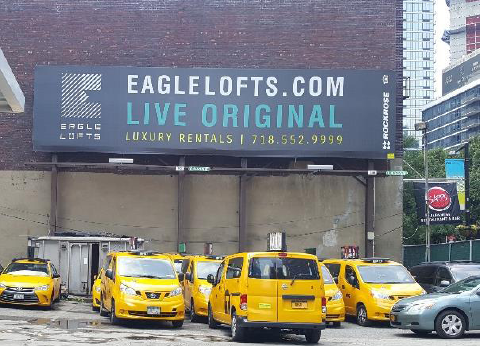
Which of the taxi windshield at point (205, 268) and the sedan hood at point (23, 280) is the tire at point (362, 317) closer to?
the taxi windshield at point (205, 268)

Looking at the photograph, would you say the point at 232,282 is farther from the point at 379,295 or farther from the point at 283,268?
the point at 379,295

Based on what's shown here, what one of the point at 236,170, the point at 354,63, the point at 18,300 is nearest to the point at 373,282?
the point at 18,300

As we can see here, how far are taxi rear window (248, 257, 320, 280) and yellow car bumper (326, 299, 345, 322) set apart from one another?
4483 mm

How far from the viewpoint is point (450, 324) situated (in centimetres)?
2020

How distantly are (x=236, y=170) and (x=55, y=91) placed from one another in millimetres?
9657

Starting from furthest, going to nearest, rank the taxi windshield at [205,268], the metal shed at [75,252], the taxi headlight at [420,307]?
the metal shed at [75,252] < the taxi windshield at [205,268] < the taxi headlight at [420,307]

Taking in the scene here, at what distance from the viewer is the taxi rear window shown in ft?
60.6

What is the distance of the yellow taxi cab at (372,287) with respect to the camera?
77.9 ft

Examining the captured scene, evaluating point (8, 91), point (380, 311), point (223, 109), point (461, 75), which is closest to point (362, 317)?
point (380, 311)

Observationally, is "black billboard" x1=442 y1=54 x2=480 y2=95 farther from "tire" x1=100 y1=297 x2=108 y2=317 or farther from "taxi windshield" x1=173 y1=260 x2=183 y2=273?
"tire" x1=100 y1=297 x2=108 y2=317

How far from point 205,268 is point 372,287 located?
4.80m

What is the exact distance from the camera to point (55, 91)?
4388 centimetres

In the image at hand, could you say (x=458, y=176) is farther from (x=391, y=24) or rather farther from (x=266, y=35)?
(x=266, y=35)

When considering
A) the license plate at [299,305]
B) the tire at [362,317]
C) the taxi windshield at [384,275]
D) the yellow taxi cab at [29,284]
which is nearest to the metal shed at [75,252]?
the yellow taxi cab at [29,284]
